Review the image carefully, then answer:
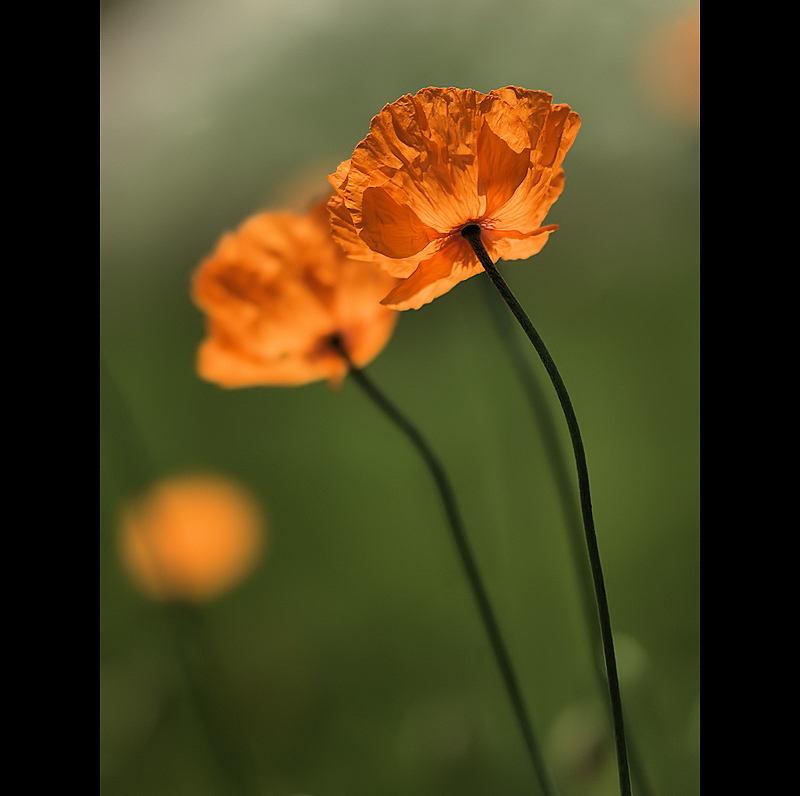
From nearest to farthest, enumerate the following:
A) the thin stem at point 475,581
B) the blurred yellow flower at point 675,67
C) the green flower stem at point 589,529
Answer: the green flower stem at point 589,529 < the thin stem at point 475,581 < the blurred yellow flower at point 675,67

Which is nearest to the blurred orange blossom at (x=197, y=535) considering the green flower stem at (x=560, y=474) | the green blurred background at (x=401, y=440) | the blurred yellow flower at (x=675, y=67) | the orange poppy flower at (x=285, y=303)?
the green blurred background at (x=401, y=440)

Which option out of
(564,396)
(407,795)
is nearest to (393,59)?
(564,396)

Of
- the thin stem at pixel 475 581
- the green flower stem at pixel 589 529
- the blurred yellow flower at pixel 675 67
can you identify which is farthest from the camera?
the blurred yellow flower at pixel 675 67

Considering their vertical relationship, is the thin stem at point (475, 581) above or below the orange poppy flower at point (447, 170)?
below

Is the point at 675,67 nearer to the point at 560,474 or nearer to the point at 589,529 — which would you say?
the point at 560,474

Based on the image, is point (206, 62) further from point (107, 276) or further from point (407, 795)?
point (407, 795)

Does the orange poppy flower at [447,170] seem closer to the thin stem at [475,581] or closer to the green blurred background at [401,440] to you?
the thin stem at [475,581]

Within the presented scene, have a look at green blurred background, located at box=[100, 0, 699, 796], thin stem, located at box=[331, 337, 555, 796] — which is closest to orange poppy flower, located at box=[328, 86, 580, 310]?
thin stem, located at box=[331, 337, 555, 796]
